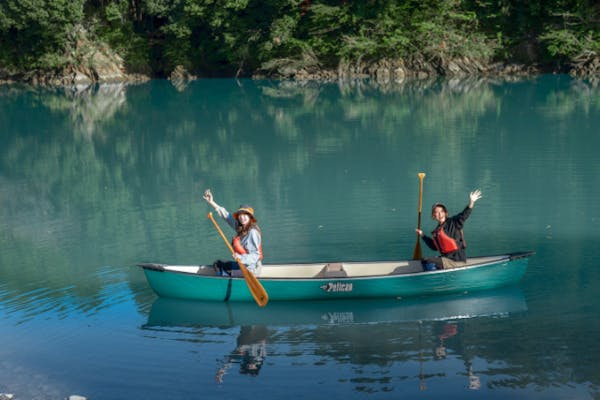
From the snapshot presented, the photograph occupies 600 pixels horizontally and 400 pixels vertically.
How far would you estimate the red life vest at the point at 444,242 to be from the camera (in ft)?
39.3

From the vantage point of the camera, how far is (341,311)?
12.0 metres

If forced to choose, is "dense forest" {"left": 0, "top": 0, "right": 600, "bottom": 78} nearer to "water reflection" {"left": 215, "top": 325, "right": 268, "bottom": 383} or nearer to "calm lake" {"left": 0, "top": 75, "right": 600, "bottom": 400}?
"calm lake" {"left": 0, "top": 75, "right": 600, "bottom": 400}

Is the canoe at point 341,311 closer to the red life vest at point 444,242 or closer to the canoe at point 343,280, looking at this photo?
the canoe at point 343,280

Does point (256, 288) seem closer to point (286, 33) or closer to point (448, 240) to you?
point (448, 240)

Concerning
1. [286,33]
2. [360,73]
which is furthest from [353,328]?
[286,33]

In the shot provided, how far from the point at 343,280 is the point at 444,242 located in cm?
156

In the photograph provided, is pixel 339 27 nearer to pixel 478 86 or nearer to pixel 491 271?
pixel 478 86

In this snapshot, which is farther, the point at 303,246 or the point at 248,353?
the point at 303,246

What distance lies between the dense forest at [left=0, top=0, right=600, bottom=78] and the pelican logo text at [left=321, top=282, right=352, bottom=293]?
35935mm

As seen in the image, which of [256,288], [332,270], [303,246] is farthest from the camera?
[303,246]

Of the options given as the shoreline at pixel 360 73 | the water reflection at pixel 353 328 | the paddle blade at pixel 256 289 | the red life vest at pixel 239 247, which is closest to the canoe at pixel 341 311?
the water reflection at pixel 353 328

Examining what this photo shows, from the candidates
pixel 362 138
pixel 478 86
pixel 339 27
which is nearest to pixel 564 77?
pixel 478 86

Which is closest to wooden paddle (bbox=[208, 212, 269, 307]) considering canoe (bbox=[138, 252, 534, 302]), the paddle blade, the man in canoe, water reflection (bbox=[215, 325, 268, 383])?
the paddle blade

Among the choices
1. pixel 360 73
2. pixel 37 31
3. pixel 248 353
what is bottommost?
pixel 248 353
